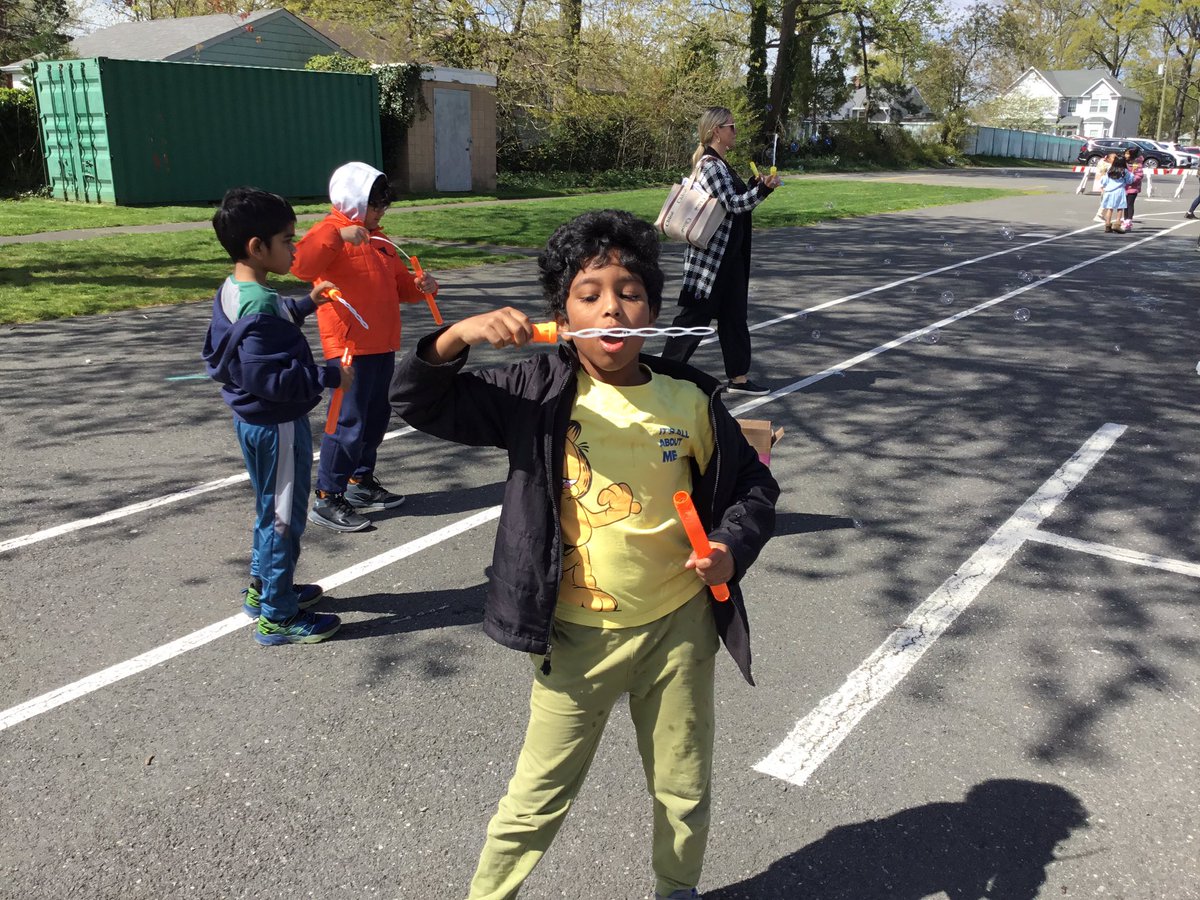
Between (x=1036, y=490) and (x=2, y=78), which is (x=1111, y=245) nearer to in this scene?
(x=1036, y=490)

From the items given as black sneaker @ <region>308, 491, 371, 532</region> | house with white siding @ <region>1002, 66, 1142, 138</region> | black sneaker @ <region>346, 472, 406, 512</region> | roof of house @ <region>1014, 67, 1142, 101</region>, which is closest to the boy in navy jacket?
black sneaker @ <region>308, 491, 371, 532</region>

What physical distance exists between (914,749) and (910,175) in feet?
123

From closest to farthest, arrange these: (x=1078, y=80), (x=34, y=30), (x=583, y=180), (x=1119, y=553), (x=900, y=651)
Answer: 1. (x=900, y=651)
2. (x=1119, y=553)
3. (x=583, y=180)
4. (x=34, y=30)
5. (x=1078, y=80)

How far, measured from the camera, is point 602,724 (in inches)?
85.7

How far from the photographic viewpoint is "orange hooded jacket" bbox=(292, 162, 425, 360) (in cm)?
425

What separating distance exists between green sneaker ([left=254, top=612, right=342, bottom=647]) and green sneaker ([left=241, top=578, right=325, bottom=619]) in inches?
3.0

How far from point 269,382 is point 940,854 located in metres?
2.49

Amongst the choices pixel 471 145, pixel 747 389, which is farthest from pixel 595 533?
pixel 471 145

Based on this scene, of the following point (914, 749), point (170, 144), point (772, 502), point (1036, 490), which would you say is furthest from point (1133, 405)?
point (170, 144)

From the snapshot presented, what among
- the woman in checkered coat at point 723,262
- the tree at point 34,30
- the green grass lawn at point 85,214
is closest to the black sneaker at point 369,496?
the woman in checkered coat at point 723,262

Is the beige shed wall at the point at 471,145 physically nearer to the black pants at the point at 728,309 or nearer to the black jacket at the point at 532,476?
the black pants at the point at 728,309

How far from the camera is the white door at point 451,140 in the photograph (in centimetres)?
2312

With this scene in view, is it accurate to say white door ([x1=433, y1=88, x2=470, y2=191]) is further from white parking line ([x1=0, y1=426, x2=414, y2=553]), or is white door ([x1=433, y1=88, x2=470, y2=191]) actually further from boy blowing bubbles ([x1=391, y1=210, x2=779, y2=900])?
boy blowing bubbles ([x1=391, y1=210, x2=779, y2=900])

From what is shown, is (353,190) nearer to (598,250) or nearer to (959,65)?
(598,250)
